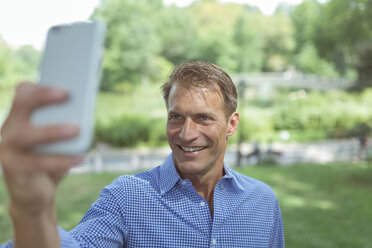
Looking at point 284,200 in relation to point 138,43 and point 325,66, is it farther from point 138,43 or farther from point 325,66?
point 325,66

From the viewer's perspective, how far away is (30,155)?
543 millimetres

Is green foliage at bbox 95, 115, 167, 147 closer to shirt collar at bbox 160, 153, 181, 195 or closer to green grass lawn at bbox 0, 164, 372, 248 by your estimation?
green grass lawn at bbox 0, 164, 372, 248

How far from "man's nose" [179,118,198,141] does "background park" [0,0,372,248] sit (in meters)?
0.70

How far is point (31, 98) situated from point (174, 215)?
91cm

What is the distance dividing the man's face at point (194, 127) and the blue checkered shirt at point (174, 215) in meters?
0.09

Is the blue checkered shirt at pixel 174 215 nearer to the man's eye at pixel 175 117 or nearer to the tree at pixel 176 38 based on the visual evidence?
the man's eye at pixel 175 117

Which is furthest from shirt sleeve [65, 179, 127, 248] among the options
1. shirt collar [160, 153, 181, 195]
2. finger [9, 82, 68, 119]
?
finger [9, 82, 68, 119]

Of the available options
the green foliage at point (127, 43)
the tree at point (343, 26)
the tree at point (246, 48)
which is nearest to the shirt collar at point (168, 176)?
the tree at point (343, 26)

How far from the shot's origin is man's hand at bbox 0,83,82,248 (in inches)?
20.7

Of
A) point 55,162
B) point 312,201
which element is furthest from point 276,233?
point 312,201

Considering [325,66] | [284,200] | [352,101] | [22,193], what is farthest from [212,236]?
[325,66]

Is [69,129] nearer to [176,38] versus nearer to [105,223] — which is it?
[105,223]

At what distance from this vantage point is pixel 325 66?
34500 mm

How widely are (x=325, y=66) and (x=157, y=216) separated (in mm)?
35980
